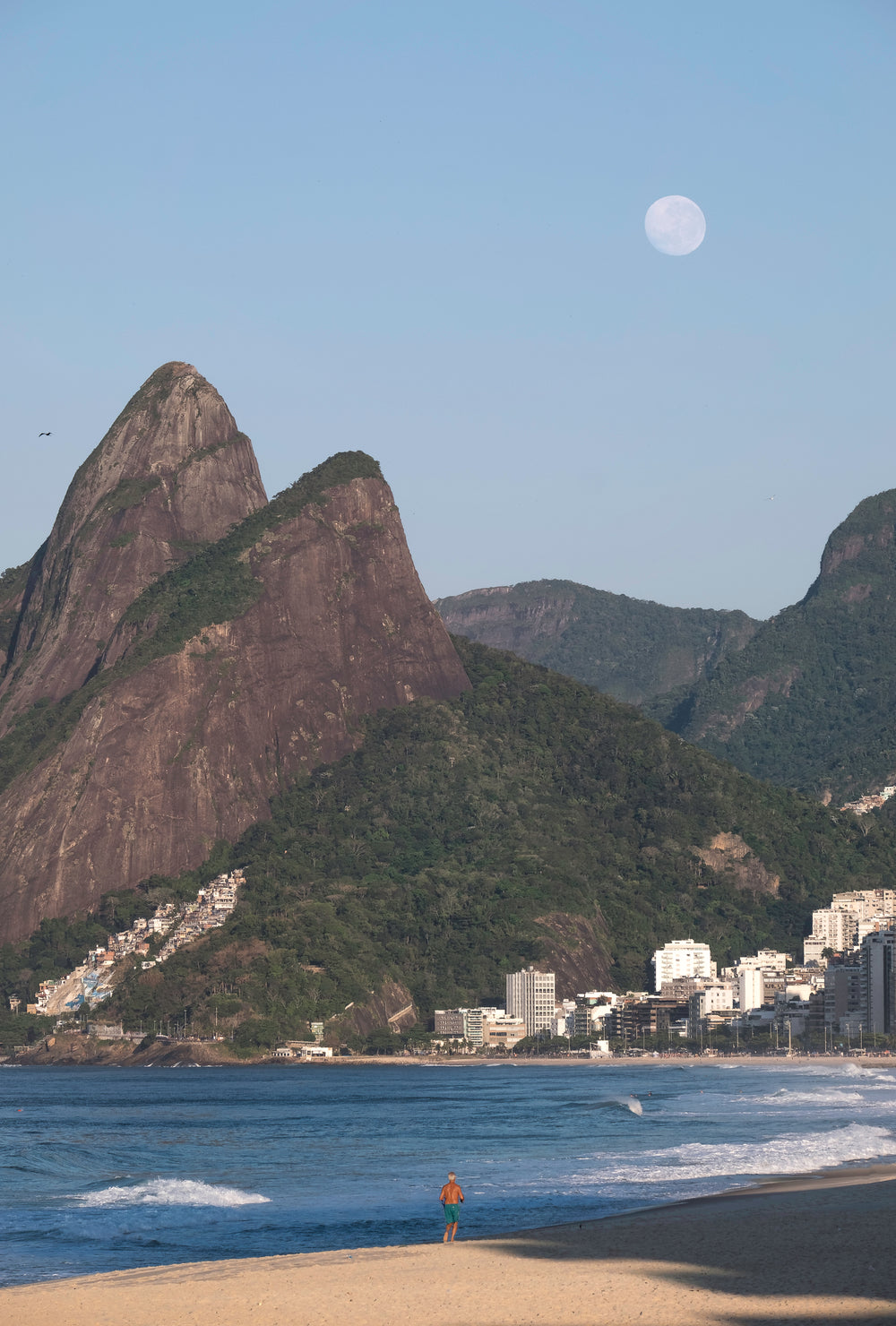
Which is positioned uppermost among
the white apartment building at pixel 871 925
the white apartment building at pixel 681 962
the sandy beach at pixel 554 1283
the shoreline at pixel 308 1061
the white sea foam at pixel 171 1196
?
the white apartment building at pixel 871 925

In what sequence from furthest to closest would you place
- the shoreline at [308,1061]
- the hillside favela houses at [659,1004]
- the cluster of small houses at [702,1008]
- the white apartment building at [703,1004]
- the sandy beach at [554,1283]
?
1. the white apartment building at [703,1004]
2. the hillside favela houses at [659,1004]
3. the cluster of small houses at [702,1008]
4. the shoreline at [308,1061]
5. the sandy beach at [554,1283]

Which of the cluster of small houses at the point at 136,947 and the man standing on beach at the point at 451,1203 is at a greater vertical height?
the cluster of small houses at the point at 136,947

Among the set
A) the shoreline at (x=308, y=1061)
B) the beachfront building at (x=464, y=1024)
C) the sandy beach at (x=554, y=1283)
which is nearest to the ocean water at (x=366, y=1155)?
the sandy beach at (x=554, y=1283)

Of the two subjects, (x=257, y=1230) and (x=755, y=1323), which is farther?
(x=257, y=1230)

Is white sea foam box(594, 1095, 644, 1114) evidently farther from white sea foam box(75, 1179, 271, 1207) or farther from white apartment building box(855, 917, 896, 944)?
white apartment building box(855, 917, 896, 944)

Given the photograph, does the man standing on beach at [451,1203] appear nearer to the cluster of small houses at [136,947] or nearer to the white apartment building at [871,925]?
the cluster of small houses at [136,947]

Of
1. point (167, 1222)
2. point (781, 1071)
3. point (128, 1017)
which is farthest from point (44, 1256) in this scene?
point (128, 1017)

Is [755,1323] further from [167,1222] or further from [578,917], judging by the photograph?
[578,917]
